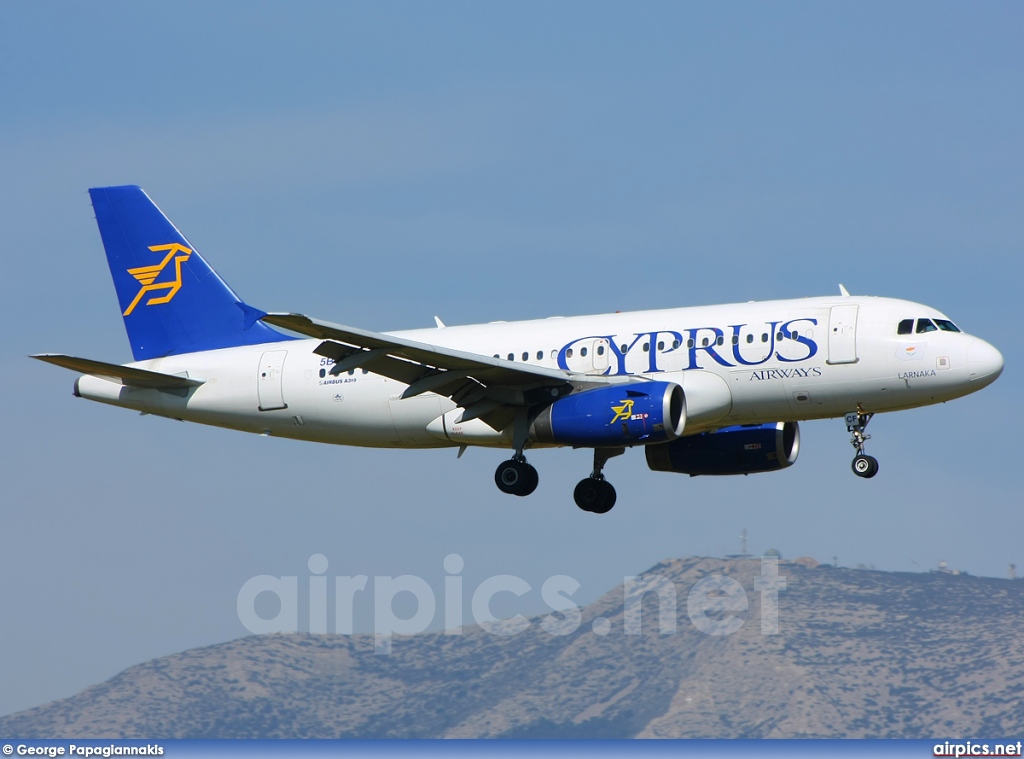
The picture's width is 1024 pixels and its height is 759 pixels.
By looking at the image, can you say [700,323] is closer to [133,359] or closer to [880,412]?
[880,412]

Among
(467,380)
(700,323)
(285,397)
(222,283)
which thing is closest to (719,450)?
(700,323)

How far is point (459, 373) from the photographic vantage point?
39.2 m

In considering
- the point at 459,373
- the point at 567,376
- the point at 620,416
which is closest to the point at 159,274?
the point at 459,373

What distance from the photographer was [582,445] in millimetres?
39312

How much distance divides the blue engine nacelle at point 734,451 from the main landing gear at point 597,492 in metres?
1.73

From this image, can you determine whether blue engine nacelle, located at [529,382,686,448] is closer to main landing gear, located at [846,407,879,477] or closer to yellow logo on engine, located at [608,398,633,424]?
yellow logo on engine, located at [608,398,633,424]

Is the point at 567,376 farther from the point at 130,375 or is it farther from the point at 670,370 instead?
the point at 130,375

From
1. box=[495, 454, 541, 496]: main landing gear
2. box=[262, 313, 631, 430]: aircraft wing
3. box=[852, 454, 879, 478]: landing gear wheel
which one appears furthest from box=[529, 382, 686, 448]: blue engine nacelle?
box=[852, 454, 879, 478]: landing gear wheel

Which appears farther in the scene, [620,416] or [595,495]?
[595,495]

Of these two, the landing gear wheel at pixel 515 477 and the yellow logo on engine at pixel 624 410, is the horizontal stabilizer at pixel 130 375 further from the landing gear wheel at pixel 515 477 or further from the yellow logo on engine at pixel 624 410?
the yellow logo on engine at pixel 624 410

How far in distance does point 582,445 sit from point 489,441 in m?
3.56

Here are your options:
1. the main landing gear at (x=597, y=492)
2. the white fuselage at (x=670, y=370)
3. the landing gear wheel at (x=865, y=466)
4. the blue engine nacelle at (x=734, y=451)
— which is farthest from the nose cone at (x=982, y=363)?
the main landing gear at (x=597, y=492)

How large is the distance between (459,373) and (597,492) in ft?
22.8

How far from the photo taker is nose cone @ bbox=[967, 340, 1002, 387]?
1494 inches
